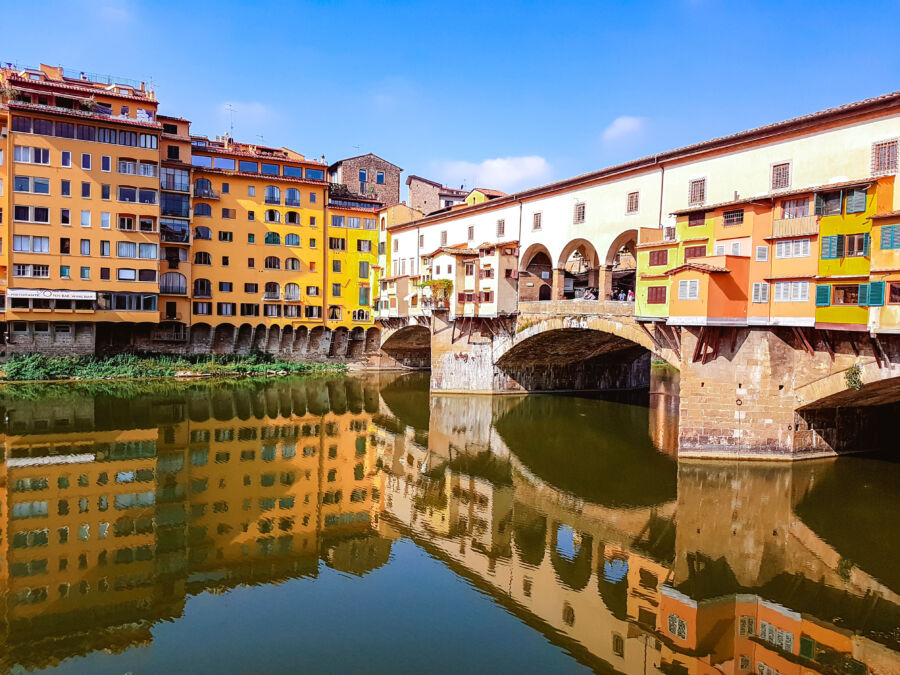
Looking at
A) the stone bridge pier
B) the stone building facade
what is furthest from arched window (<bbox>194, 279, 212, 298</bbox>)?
the stone bridge pier

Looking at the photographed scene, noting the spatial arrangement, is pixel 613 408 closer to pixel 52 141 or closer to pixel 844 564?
pixel 844 564

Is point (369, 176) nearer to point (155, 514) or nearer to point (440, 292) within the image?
point (440, 292)

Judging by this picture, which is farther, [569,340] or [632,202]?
[569,340]

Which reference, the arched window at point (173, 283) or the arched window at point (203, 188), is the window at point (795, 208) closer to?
the arched window at point (203, 188)

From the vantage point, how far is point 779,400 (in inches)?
845

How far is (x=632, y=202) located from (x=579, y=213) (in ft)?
11.5

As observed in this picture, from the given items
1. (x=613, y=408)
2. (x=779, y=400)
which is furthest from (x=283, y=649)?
(x=613, y=408)

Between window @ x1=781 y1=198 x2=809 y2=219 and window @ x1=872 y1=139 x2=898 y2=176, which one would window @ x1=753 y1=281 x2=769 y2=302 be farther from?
window @ x1=872 y1=139 x2=898 y2=176

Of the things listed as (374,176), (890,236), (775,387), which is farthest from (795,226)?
(374,176)

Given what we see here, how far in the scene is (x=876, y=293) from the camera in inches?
718

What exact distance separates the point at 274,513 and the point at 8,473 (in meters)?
9.67

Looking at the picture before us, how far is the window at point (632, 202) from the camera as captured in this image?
27.5m

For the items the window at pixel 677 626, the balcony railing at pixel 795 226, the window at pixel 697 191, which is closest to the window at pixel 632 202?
the window at pixel 697 191

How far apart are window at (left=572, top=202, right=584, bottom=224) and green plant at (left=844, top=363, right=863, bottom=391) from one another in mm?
14196
